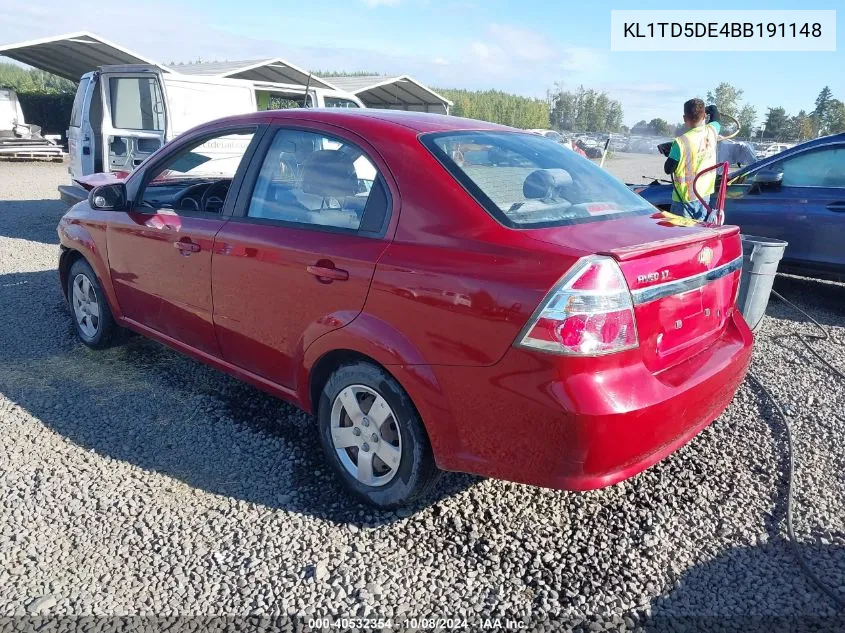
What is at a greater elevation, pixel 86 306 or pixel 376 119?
pixel 376 119

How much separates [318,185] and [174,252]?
1.11 metres

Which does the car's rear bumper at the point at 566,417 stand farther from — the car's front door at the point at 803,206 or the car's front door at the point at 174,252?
the car's front door at the point at 803,206

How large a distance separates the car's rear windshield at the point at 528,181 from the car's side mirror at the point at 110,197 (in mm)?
2234

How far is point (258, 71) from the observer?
23109mm

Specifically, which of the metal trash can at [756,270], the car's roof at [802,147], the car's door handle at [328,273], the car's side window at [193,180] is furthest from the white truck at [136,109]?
the car's door handle at [328,273]

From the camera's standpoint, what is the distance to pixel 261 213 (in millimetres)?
3297

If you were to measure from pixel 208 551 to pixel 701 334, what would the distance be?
2263mm

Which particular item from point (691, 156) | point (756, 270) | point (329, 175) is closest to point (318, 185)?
point (329, 175)

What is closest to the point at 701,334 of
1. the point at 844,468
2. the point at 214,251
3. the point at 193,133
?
the point at 844,468

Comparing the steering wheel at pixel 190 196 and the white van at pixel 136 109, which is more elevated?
the white van at pixel 136 109

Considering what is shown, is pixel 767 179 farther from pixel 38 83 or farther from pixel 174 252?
pixel 38 83

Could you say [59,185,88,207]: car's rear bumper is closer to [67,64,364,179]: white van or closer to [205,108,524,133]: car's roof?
[67,64,364,179]: white van

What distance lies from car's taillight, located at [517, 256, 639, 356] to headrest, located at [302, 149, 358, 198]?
114cm

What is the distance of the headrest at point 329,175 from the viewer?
3.00m
